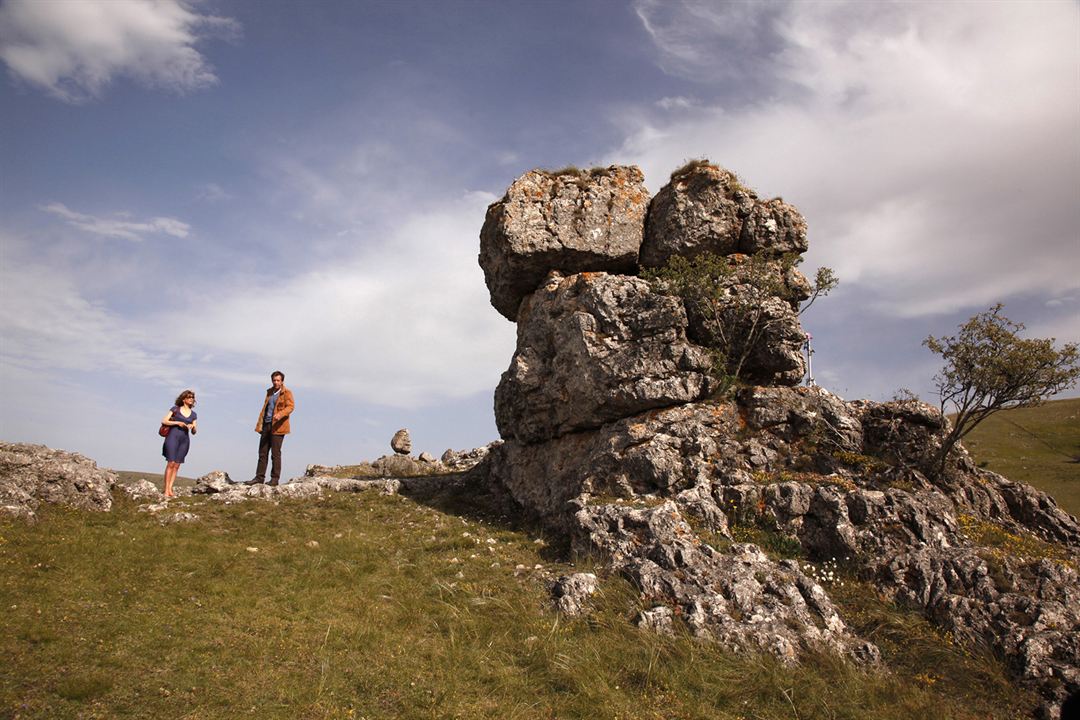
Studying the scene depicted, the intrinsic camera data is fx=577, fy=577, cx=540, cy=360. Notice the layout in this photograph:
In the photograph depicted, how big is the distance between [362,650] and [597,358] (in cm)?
1410

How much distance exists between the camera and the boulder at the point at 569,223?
1026 inches

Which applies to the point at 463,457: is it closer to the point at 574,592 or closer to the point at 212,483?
the point at 212,483

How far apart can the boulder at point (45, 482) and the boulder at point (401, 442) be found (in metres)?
23.6

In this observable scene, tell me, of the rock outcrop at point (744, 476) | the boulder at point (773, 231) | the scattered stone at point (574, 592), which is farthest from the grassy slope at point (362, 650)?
the boulder at point (773, 231)

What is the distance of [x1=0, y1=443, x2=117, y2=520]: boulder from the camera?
16203mm

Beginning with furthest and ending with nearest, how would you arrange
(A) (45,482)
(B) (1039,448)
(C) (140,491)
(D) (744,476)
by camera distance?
(B) (1039,448), (C) (140,491), (D) (744,476), (A) (45,482)

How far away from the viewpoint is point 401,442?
4219cm

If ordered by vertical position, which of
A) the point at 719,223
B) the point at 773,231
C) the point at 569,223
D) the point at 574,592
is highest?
the point at 569,223

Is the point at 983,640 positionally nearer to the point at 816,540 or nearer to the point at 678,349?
the point at 816,540

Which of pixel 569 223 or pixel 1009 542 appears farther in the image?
pixel 569 223

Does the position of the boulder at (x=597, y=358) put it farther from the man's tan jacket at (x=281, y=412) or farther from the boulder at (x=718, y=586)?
the man's tan jacket at (x=281, y=412)

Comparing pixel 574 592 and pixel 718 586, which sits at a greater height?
pixel 718 586

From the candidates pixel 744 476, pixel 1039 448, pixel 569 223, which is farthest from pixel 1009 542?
pixel 1039 448

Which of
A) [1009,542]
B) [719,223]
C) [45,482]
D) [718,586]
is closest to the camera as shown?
[718,586]
